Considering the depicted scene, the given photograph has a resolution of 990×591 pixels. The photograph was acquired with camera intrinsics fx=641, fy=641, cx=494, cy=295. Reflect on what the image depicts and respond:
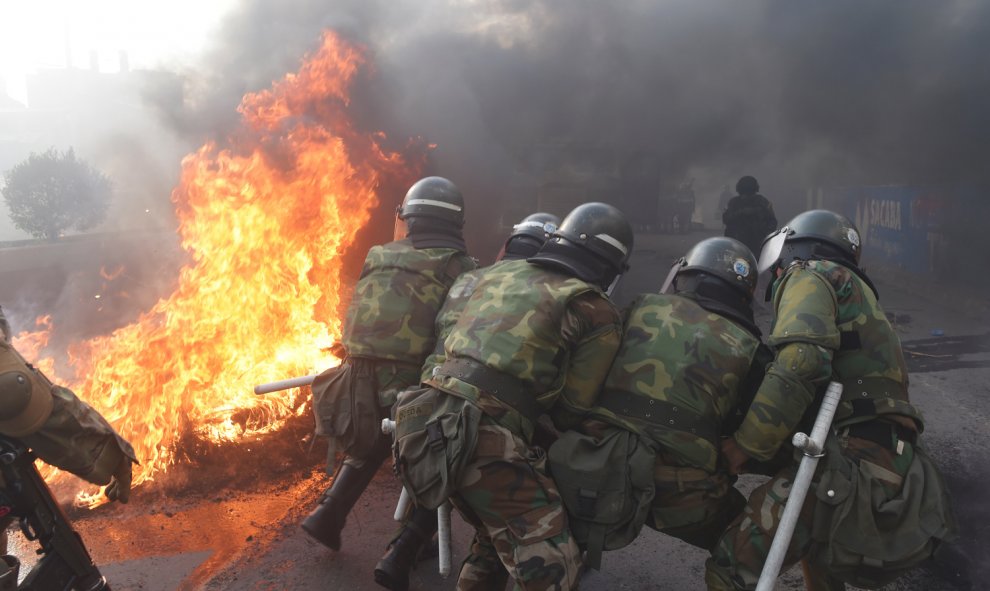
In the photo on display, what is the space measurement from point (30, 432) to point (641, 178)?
16146mm

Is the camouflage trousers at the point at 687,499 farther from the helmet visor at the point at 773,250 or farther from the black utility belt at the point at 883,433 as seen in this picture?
the helmet visor at the point at 773,250

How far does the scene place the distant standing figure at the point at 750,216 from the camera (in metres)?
8.76

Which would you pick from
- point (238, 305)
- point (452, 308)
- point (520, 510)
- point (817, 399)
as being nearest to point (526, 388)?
point (520, 510)

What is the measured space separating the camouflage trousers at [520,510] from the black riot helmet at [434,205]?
1732 mm

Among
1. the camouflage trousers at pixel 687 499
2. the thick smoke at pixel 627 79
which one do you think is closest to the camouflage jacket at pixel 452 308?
the camouflage trousers at pixel 687 499

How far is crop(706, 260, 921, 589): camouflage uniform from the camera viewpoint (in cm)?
232

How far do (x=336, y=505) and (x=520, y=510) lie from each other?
1.54m

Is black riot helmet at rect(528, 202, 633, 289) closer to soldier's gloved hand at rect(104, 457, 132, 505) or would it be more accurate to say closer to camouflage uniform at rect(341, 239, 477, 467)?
camouflage uniform at rect(341, 239, 477, 467)

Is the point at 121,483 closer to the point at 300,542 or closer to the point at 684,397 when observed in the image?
the point at 300,542

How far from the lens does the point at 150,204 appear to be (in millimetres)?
22344

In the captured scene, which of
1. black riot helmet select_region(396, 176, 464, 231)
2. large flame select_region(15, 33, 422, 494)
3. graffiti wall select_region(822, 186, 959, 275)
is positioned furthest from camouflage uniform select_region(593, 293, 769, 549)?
graffiti wall select_region(822, 186, 959, 275)

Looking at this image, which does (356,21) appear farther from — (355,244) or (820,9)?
(820,9)

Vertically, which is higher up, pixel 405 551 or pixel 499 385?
pixel 499 385

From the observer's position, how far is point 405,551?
315 centimetres
